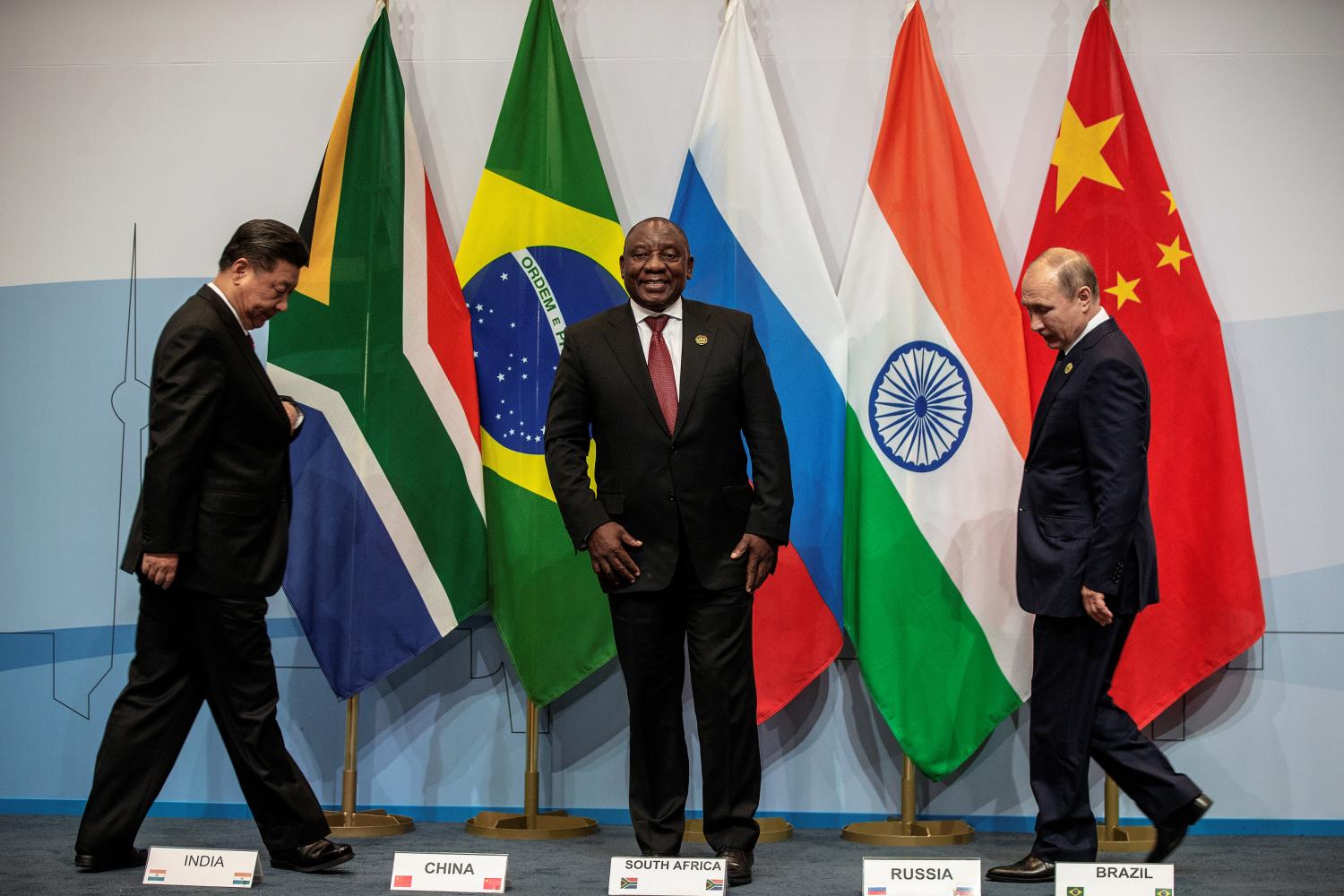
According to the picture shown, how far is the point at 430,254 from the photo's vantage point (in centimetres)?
407

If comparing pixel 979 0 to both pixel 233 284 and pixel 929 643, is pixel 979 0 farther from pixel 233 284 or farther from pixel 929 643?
pixel 233 284

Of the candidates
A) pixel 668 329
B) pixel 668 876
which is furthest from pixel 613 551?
pixel 668 876

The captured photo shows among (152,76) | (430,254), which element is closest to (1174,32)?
(430,254)

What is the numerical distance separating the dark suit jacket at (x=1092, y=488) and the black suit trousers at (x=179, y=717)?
1.84 metres

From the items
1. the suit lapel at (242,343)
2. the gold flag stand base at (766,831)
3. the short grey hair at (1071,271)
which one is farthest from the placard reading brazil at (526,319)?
the short grey hair at (1071,271)

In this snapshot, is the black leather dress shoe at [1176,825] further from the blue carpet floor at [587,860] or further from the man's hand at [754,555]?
the man's hand at [754,555]

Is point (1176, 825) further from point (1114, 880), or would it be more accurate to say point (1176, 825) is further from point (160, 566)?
point (160, 566)

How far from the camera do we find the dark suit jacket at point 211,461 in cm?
303

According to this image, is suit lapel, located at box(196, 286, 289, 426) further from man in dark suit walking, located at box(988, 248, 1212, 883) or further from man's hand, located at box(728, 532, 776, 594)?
man in dark suit walking, located at box(988, 248, 1212, 883)

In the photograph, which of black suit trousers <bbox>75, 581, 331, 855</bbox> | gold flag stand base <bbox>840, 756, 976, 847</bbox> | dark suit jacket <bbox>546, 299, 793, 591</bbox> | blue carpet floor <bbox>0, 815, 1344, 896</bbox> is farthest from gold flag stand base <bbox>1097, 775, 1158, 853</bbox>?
black suit trousers <bbox>75, 581, 331, 855</bbox>

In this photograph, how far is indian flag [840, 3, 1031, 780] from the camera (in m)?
3.93

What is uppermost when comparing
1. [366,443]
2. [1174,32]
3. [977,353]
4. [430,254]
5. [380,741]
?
[1174,32]

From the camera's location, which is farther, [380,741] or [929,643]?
[380,741]

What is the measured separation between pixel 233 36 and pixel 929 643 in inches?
119
